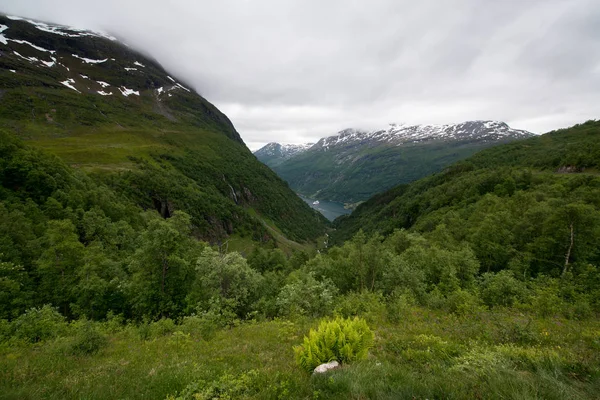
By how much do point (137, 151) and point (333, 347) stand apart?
139 metres

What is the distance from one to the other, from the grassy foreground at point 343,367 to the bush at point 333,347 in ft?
1.15

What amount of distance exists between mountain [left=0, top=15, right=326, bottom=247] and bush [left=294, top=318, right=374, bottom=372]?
53270 mm

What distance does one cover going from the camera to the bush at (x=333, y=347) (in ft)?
23.7

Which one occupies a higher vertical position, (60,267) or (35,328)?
(35,328)

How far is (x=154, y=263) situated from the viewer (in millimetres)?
19766

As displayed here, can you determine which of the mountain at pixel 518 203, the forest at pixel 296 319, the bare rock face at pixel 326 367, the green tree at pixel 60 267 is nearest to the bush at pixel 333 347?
the forest at pixel 296 319

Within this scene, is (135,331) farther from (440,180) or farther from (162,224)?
(440,180)

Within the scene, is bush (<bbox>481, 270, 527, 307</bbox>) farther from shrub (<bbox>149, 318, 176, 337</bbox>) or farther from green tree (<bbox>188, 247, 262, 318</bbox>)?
shrub (<bbox>149, 318, 176, 337</bbox>)

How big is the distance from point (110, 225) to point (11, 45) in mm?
260723

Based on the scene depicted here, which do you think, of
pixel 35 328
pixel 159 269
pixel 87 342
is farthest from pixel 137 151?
pixel 87 342

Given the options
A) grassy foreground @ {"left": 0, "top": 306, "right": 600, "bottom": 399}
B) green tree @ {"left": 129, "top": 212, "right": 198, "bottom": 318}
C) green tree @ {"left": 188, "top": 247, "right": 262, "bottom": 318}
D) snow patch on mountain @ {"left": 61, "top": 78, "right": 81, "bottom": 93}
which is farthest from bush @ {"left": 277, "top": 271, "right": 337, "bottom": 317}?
snow patch on mountain @ {"left": 61, "top": 78, "right": 81, "bottom": 93}

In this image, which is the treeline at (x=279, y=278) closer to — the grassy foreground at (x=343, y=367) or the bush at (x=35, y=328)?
the grassy foreground at (x=343, y=367)

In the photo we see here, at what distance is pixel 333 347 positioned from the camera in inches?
295

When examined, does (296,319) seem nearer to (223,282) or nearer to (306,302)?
(306,302)
